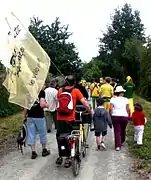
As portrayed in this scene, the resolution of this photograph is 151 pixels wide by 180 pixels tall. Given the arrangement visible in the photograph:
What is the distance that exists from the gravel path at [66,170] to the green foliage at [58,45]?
110 ft

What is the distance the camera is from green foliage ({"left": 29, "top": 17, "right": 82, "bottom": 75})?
4603cm

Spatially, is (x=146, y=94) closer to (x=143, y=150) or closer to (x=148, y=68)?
(x=148, y=68)

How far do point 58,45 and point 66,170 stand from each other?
37930 mm

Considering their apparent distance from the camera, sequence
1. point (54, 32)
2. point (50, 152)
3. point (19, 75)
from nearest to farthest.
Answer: point (19, 75)
point (50, 152)
point (54, 32)

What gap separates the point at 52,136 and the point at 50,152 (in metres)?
2.94

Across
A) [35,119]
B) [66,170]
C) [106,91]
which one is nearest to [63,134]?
[66,170]

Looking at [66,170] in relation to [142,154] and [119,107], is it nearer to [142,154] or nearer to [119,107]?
[142,154]

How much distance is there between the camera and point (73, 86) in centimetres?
1052

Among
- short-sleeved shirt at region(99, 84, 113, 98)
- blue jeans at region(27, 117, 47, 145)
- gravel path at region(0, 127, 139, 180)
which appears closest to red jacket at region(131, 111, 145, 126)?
gravel path at region(0, 127, 139, 180)

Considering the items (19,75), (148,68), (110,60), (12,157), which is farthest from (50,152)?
(110,60)

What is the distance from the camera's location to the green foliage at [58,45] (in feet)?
151

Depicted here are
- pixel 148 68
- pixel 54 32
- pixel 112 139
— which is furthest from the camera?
pixel 54 32

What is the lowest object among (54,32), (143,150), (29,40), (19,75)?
(143,150)

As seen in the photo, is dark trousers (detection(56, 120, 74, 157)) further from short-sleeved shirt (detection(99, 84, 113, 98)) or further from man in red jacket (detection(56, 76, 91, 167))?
short-sleeved shirt (detection(99, 84, 113, 98))
